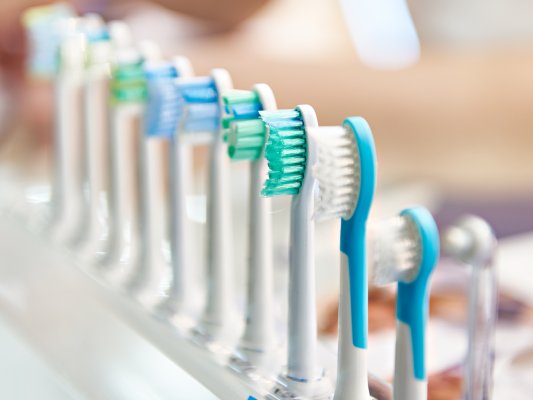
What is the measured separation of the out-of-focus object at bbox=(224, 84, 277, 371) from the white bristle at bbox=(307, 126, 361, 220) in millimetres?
62

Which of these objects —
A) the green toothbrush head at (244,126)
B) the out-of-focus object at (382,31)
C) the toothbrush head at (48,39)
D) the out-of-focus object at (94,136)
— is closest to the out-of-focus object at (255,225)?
the green toothbrush head at (244,126)

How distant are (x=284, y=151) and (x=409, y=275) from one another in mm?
72

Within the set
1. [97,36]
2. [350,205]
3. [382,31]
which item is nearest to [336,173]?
[350,205]

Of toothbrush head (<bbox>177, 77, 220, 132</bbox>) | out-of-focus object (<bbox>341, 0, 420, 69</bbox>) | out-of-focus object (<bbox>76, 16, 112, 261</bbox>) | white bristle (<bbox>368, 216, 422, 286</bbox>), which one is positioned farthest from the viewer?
out-of-focus object (<bbox>341, 0, 420, 69</bbox>)

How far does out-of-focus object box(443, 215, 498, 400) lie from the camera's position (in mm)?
385

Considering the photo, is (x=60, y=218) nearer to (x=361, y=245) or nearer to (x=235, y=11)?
(x=361, y=245)

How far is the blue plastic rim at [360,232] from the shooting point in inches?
11.7

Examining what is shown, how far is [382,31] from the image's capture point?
4.60 feet

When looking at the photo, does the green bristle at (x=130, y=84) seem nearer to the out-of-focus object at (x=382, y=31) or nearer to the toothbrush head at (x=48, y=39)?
the toothbrush head at (x=48, y=39)

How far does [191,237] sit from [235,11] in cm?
82

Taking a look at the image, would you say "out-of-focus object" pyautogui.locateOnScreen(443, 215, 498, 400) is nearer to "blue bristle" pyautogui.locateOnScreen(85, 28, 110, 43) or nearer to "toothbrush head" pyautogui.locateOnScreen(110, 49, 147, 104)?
"toothbrush head" pyautogui.locateOnScreen(110, 49, 147, 104)

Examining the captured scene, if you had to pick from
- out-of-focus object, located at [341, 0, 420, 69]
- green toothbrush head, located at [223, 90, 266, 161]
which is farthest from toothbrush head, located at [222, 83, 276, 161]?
out-of-focus object, located at [341, 0, 420, 69]

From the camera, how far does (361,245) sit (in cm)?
31

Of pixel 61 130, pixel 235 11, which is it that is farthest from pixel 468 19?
pixel 61 130
